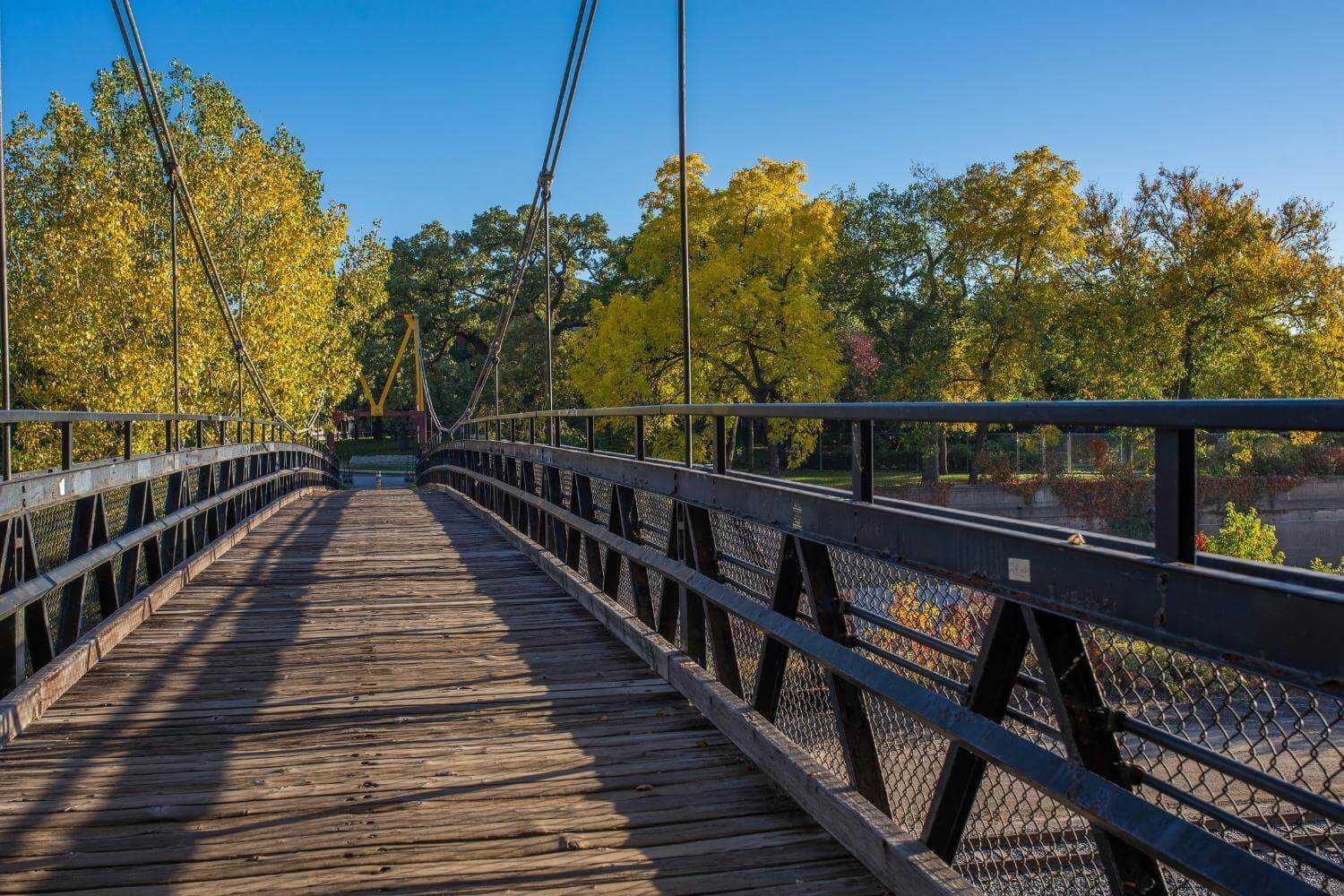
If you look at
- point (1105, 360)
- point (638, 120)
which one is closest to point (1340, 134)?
point (638, 120)

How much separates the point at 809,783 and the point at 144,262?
24146mm

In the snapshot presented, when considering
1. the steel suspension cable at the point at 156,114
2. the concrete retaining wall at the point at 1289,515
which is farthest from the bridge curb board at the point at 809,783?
the concrete retaining wall at the point at 1289,515

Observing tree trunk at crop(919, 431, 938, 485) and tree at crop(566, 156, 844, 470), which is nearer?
tree at crop(566, 156, 844, 470)

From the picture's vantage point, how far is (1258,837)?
6.96 ft

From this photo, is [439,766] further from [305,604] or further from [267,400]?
[267,400]

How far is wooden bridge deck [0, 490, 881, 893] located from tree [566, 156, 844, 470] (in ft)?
77.2

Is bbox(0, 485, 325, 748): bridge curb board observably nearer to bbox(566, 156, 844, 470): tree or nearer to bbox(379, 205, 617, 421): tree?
bbox(566, 156, 844, 470): tree

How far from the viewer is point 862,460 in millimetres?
3486

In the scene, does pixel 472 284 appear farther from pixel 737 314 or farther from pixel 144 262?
pixel 144 262

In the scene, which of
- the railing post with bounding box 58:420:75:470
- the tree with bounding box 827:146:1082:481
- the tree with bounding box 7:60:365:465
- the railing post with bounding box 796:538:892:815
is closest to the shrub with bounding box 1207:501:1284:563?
the tree with bounding box 827:146:1082:481

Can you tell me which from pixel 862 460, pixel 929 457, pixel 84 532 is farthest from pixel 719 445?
pixel 929 457

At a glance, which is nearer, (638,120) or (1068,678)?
(1068,678)

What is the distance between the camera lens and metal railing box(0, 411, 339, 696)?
15.4 feet

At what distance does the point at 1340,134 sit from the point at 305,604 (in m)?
12.7
